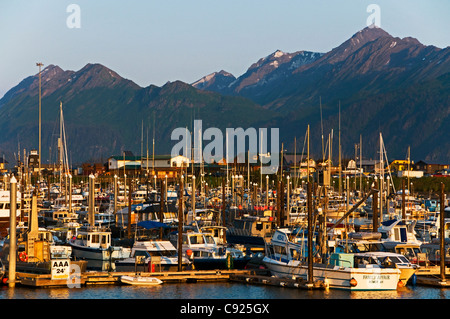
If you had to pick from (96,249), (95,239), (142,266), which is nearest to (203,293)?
(142,266)

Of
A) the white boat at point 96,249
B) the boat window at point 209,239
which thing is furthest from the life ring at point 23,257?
the boat window at point 209,239

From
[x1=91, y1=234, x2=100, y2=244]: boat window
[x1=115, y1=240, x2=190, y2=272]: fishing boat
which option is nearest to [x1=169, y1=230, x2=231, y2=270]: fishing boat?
[x1=115, y1=240, x2=190, y2=272]: fishing boat

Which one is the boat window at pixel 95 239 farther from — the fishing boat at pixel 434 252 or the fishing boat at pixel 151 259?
the fishing boat at pixel 434 252

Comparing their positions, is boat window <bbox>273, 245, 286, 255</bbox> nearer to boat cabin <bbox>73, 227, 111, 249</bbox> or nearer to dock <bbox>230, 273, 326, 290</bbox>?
dock <bbox>230, 273, 326, 290</bbox>

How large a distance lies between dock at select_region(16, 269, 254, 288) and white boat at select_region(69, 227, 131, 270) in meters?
7.74

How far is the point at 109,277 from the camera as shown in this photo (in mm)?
45312

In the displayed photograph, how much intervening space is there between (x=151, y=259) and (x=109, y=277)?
3.77 m

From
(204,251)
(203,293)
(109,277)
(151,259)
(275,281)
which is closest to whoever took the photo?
(203,293)

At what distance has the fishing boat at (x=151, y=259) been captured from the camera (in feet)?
159

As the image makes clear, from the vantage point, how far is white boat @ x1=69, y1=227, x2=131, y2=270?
54.2m

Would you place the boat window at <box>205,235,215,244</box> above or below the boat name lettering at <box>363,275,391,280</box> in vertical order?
above
